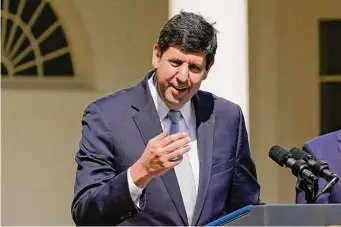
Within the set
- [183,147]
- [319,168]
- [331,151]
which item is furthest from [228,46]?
[183,147]

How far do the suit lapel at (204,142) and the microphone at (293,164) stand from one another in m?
0.22

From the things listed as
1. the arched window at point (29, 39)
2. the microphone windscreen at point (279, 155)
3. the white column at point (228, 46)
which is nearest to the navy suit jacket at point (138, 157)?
the microphone windscreen at point (279, 155)

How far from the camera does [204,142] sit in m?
3.33

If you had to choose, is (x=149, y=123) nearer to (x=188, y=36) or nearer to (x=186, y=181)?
(x=186, y=181)

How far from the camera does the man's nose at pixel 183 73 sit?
120 inches

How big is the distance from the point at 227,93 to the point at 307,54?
2589 mm

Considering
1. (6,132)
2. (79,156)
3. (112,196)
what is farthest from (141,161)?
(6,132)

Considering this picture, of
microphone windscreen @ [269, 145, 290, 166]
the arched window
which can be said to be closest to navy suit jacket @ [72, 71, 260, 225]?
microphone windscreen @ [269, 145, 290, 166]

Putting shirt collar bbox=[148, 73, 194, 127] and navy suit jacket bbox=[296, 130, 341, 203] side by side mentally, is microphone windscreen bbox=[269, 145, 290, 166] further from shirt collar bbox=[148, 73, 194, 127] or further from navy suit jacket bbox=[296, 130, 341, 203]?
navy suit jacket bbox=[296, 130, 341, 203]

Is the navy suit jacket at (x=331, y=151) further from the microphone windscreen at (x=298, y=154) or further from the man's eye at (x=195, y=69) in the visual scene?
the man's eye at (x=195, y=69)

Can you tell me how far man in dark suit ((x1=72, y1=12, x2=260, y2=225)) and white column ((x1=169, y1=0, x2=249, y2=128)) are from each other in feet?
7.46

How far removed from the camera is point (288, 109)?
8.27 meters

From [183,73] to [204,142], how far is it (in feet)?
1.17

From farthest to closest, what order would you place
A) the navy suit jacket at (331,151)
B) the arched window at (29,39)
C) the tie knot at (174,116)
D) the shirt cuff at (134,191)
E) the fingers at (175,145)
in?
the arched window at (29,39)
the navy suit jacket at (331,151)
the tie knot at (174,116)
the shirt cuff at (134,191)
the fingers at (175,145)
